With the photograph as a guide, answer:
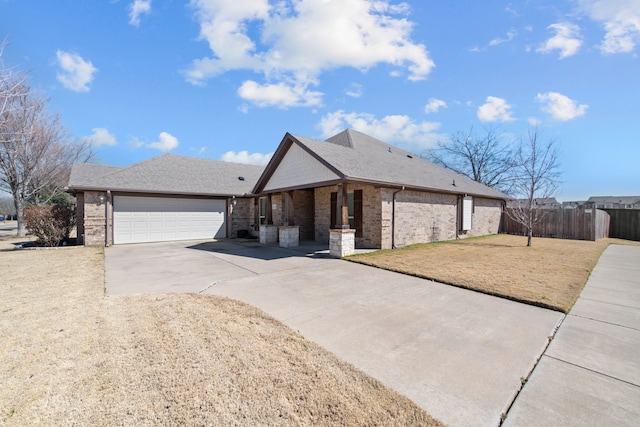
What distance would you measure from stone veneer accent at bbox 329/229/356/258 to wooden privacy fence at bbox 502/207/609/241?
14.8 metres

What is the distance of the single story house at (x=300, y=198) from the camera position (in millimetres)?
11555

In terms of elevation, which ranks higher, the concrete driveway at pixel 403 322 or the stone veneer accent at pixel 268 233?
the stone veneer accent at pixel 268 233

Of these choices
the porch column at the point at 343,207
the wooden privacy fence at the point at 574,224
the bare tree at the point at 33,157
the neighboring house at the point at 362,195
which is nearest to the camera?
→ the porch column at the point at 343,207

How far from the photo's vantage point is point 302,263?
8984 millimetres

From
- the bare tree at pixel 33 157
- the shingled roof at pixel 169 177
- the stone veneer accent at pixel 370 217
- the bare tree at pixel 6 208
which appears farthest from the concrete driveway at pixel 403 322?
the bare tree at pixel 6 208

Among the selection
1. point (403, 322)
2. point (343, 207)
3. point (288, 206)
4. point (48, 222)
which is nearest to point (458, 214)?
point (343, 207)

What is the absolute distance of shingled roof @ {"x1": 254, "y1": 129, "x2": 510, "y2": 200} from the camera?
1060cm

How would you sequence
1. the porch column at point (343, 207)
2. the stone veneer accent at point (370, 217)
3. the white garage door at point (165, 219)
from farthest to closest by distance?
the white garage door at point (165, 219), the stone veneer accent at point (370, 217), the porch column at point (343, 207)

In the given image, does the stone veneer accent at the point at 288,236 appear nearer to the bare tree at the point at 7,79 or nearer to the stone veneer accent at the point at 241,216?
the stone veneer accent at the point at 241,216

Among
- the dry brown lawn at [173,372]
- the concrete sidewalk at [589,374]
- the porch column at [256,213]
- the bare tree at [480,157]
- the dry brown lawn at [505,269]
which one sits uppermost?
the bare tree at [480,157]

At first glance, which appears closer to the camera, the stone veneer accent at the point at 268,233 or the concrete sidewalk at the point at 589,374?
the concrete sidewalk at the point at 589,374

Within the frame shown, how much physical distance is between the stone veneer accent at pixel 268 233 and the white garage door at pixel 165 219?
4.09 m

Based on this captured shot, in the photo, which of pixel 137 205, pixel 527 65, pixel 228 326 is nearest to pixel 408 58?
pixel 527 65

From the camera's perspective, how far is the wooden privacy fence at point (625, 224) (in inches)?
684
